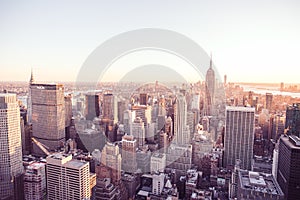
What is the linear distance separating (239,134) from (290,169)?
6.22 feet

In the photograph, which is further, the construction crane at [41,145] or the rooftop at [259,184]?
the construction crane at [41,145]

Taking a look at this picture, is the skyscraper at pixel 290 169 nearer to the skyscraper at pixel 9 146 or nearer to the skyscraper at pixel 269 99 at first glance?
the skyscraper at pixel 269 99

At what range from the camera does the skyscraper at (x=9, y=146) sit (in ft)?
11.2

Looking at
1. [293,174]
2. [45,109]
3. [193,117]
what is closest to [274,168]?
[293,174]

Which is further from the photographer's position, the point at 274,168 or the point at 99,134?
the point at 274,168

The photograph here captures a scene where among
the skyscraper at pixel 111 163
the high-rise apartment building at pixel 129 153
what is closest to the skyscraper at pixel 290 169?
the high-rise apartment building at pixel 129 153

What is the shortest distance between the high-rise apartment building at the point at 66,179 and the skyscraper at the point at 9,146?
0.90 metres

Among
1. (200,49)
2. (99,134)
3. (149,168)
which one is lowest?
(149,168)

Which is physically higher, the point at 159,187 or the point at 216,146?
the point at 216,146

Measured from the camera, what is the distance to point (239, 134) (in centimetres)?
516

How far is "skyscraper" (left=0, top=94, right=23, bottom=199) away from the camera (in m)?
3.42

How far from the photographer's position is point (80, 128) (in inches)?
117

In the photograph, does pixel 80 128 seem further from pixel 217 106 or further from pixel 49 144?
pixel 49 144

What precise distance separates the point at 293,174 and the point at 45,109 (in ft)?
20.5
